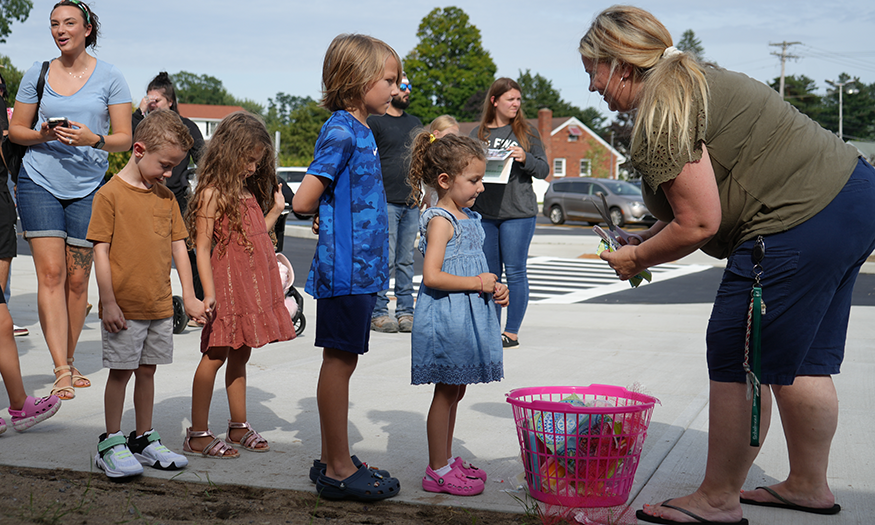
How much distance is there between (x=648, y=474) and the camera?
342cm

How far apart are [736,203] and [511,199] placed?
355 centimetres

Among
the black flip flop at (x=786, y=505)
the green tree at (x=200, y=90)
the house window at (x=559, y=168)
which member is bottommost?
the black flip flop at (x=786, y=505)

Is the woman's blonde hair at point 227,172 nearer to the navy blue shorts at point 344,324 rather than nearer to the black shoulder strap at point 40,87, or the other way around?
the navy blue shorts at point 344,324

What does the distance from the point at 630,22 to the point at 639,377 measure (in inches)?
124

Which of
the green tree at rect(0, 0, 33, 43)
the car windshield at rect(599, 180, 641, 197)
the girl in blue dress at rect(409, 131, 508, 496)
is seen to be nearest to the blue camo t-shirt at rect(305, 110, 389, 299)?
the girl in blue dress at rect(409, 131, 508, 496)

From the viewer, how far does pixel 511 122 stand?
6488mm

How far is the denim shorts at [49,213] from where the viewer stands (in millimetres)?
4445

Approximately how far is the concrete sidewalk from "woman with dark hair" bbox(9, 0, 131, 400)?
62 centimetres

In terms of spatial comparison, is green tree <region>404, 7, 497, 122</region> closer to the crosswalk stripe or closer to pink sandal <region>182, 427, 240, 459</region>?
the crosswalk stripe

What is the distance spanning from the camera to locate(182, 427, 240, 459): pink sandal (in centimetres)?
361

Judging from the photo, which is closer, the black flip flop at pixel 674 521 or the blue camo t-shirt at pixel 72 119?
the black flip flop at pixel 674 521

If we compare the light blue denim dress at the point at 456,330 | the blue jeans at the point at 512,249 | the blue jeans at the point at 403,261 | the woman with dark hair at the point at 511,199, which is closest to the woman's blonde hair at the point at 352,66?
the light blue denim dress at the point at 456,330

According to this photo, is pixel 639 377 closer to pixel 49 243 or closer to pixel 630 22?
pixel 630 22

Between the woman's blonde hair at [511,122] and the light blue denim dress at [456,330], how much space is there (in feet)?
10.5
